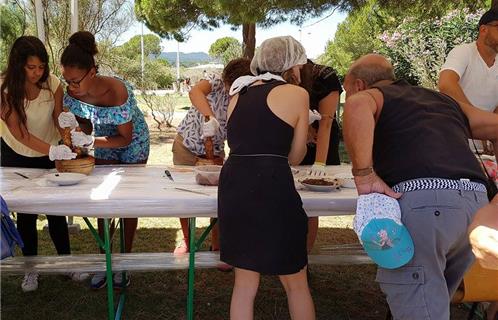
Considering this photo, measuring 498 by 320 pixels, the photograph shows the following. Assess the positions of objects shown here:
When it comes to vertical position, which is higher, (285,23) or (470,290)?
(285,23)

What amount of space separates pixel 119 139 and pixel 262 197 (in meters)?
1.07

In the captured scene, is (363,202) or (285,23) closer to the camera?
(363,202)

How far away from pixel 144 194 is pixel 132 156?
796 millimetres

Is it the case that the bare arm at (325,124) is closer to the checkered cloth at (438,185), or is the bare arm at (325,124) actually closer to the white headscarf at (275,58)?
the white headscarf at (275,58)

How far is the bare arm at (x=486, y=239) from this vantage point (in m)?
0.90

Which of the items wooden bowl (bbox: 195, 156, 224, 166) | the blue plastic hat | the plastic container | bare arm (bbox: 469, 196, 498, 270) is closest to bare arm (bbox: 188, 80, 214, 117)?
wooden bowl (bbox: 195, 156, 224, 166)

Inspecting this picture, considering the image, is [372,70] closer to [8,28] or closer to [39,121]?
[39,121]

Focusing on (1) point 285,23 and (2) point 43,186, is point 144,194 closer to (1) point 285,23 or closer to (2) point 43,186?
(2) point 43,186

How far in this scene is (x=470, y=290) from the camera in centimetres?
173

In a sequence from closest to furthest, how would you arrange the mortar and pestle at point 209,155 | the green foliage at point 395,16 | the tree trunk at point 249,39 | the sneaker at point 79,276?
the mortar and pestle at point 209,155 → the sneaker at point 79,276 → the green foliage at point 395,16 → the tree trunk at point 249,39

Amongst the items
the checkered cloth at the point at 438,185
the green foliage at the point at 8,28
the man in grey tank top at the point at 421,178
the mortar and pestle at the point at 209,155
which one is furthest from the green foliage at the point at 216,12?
the checkered cloth at the point at 438,185

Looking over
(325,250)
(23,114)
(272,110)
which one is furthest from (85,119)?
(325,250)

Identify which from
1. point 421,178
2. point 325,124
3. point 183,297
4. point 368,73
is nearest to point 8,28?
point 183,297

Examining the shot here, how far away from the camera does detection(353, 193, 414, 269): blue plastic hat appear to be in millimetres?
1372
